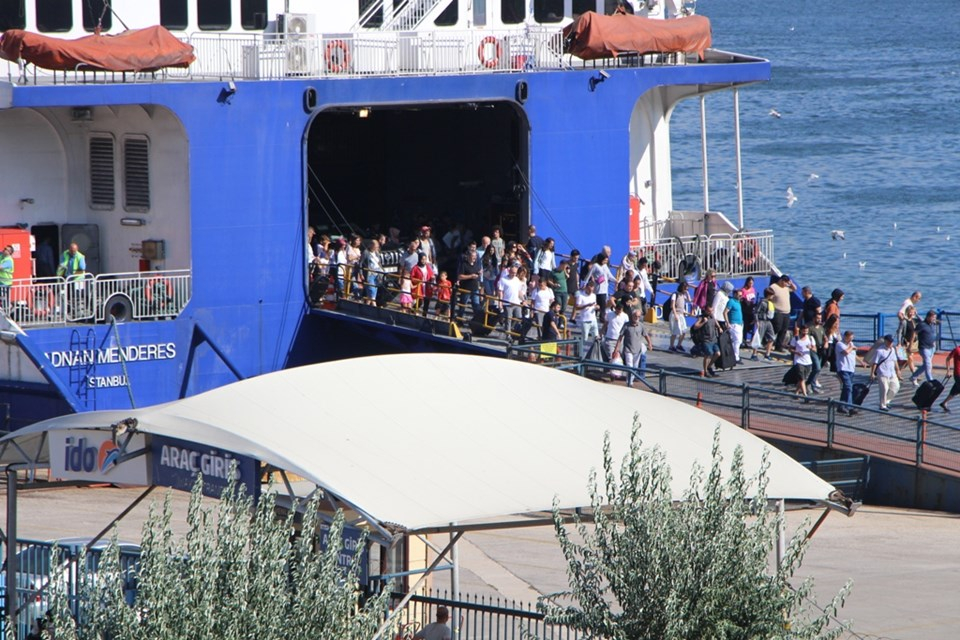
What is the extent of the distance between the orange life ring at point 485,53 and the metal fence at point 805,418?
6167 millimetres

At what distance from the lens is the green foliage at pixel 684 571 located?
38.5ft

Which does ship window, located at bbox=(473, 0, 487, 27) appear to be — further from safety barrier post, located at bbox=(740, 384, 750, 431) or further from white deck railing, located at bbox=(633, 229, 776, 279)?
safety barrier post, located at bbox=(740, 384, 750, 431)

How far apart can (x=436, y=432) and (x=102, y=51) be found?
13649mm

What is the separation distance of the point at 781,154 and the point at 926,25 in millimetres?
73785

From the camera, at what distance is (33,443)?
14.9 m

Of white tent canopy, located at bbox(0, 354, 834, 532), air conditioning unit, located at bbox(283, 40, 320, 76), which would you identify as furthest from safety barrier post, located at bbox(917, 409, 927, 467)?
air conditioning unit, located at bbox(283, 40, 320, 76)

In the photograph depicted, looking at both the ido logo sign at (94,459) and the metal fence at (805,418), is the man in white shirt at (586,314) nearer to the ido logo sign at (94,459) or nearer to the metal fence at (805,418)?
the metal fence at (805,418)

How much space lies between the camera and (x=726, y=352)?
1091 inches

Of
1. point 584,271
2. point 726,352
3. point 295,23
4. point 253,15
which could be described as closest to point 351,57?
point 295,23

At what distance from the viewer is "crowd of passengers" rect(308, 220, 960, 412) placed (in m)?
26.7

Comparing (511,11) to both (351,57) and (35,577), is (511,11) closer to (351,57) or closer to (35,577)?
(351,57)

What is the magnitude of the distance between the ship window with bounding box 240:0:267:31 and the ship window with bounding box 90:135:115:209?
11.1 feet

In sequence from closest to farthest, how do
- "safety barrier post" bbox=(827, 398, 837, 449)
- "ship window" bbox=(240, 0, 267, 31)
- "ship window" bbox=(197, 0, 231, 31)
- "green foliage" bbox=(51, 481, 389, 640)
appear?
"green foliage" bbox=(51, 481, 389, 640) < "safety barrier post" bbox=(827, 398, 837, 449) < "ship window" bbox=(197, 0, 231, 31) < "ship window" bbox=(240, 0, 267, 31)

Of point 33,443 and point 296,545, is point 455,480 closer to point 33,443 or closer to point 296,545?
point 296,545
